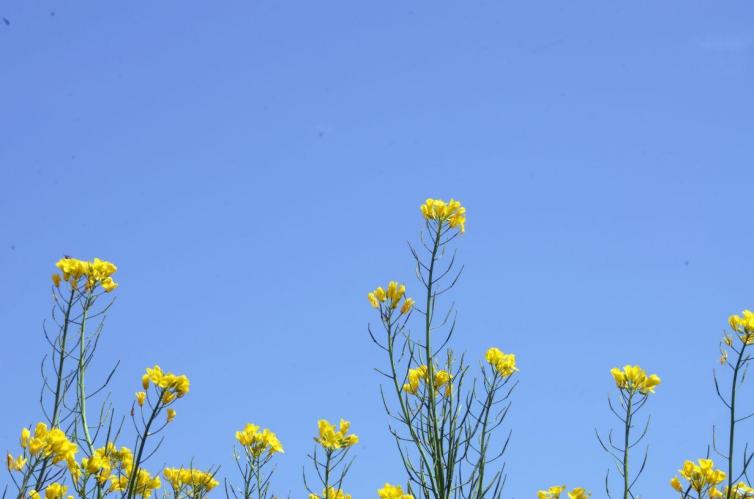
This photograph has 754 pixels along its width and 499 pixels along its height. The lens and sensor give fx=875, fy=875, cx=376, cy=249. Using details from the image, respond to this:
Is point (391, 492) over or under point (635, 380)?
under

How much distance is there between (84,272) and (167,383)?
0.92m

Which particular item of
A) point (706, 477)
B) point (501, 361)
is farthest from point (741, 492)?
point (501, 361)

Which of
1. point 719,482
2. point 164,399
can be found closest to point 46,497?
point 164,399

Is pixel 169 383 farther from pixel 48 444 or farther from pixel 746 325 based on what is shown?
pixel 746 325

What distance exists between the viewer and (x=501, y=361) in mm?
3617

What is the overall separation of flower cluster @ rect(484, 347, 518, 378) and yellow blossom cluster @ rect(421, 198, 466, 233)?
53 centimetres

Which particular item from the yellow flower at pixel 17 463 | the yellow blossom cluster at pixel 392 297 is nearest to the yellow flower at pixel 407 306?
the yellow blossom cluster at pixel 392 297

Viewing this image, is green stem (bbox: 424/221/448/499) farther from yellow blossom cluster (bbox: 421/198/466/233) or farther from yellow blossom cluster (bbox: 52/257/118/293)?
yellow blossom cluster (bbox: 52/257/118/293)

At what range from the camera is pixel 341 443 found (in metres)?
3.87

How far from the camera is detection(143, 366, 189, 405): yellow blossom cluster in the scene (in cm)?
322

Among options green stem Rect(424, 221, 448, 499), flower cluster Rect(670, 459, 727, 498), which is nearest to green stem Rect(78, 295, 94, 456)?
green stem Rect(424, 221, 448, 499)

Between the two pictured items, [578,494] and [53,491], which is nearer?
[53,491]

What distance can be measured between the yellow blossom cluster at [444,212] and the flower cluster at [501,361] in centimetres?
53

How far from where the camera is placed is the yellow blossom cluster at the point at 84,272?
3863mm
